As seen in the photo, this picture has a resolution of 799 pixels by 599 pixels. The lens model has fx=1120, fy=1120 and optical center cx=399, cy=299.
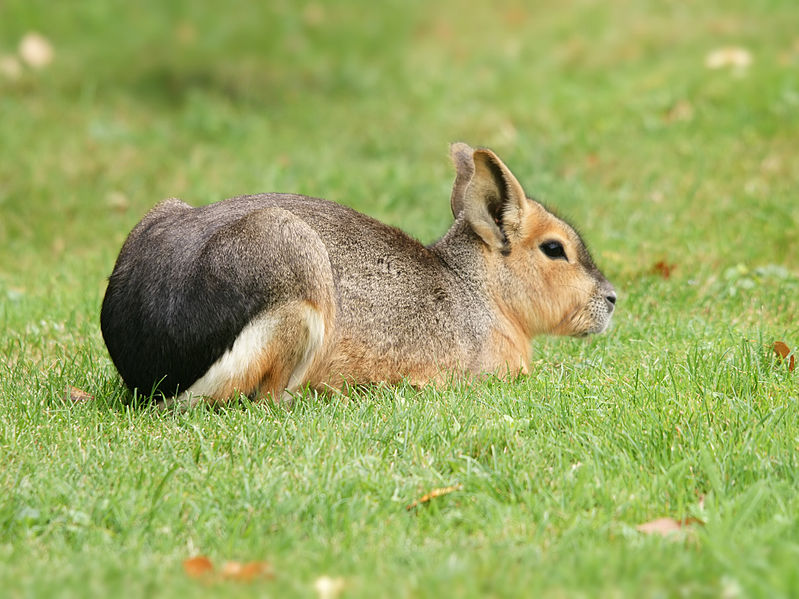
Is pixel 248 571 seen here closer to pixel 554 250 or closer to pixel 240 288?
pixel 240 288

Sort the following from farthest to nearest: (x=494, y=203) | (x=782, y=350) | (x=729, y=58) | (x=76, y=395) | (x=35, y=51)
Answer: (x=35, y=51)
(x=729, y=58)
(x=494, y=203)
(x=76, y=395)
(x=782, y=350)

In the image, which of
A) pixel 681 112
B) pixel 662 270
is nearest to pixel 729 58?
pixel 681 112

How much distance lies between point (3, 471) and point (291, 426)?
3.30 ft

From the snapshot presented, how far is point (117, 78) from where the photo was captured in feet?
37.7

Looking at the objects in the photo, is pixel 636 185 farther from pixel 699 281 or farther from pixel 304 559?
pixel 304 559

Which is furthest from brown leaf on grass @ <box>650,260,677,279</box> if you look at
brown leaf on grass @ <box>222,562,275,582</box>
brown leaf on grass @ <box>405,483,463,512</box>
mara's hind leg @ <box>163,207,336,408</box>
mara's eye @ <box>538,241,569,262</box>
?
brown leaf on grass @ <box>222,562,275,582</box>

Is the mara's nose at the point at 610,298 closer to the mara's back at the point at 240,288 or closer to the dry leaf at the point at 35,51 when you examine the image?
the mara's back at the point at 240,288

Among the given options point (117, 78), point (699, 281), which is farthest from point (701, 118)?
point (117, 78)

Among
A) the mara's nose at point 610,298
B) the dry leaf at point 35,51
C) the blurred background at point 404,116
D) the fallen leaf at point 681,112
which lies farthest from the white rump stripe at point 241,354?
the dry leaf at point 35,51

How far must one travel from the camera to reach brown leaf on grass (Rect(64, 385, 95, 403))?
15.4ft

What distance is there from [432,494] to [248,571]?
0.79 metres

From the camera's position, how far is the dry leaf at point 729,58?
10.1 metres

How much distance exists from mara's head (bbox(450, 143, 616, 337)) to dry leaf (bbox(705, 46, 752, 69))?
5.65 metres

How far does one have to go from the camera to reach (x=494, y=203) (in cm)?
506
